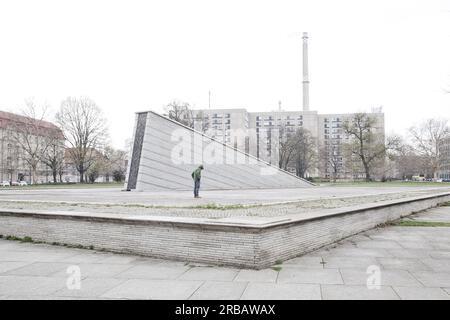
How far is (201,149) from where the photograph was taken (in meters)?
26.7

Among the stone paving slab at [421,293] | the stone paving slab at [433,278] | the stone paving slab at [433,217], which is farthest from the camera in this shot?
the stone paving slab at [433,217]

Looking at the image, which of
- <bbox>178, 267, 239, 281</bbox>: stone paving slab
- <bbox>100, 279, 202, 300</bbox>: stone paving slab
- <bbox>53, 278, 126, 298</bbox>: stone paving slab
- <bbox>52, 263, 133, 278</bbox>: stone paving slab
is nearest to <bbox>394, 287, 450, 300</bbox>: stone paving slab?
<bbox>178, 267, 239, 281</bbox>: stone paving slab

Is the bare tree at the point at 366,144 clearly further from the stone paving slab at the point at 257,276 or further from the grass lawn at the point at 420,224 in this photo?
the stone paving slab at the point at 257,276

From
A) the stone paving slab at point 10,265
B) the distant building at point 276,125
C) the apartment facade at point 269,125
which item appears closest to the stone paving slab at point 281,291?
the stone paving slab at point 10,265

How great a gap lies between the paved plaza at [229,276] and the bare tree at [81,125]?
48.8 meters

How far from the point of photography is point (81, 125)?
2098 inches

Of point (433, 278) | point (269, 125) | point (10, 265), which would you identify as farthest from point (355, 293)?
point (269, 125)

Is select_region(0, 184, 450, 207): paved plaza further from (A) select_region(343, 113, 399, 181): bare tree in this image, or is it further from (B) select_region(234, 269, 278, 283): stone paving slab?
(A) select_region(343, 113, 399, 181): bare tree

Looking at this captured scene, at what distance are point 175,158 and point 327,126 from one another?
4110 inches

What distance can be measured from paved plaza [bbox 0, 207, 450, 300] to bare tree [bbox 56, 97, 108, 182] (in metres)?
48.8

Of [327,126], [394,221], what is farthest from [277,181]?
[327,126]

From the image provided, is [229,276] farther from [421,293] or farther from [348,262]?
[421,293]

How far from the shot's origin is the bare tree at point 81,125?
52156 millimetres
